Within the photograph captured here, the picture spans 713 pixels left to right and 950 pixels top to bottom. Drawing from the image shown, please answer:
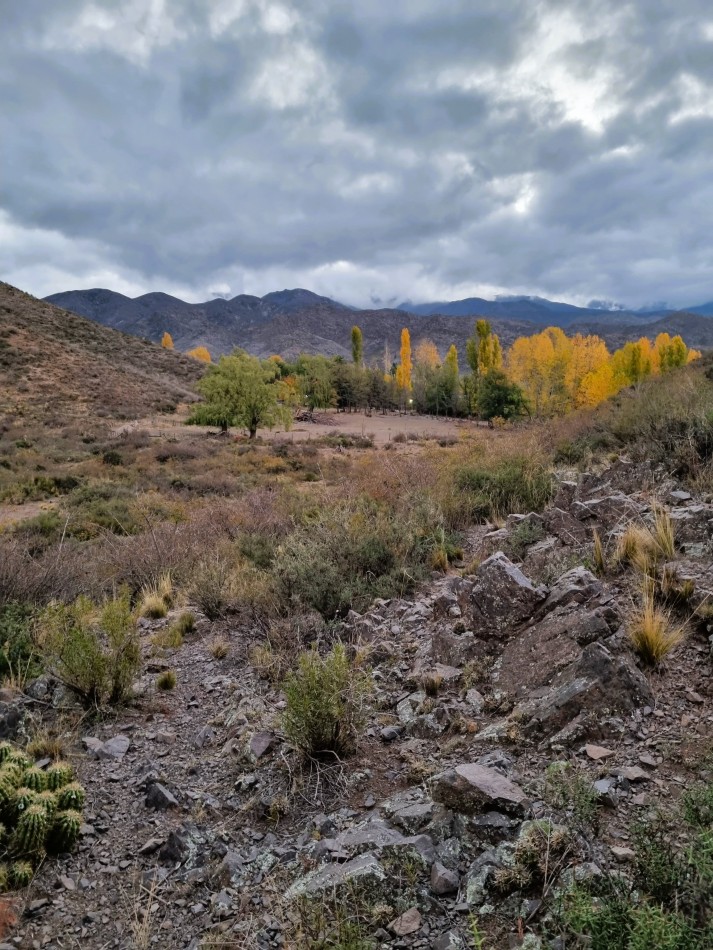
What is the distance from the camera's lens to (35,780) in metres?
2.98

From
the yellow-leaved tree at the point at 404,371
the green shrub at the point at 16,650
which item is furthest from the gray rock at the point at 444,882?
the yellow-leaved tree at the point at 404,371

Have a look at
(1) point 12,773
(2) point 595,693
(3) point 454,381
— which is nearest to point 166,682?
(1) point 12,773

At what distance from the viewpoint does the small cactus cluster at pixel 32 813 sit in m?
2.65

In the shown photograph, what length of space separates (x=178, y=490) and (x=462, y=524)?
11.3 meters

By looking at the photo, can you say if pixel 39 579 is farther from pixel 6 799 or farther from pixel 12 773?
pixel 6 799

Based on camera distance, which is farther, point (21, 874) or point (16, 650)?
point (16, 650)

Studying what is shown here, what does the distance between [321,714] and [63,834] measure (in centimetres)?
146

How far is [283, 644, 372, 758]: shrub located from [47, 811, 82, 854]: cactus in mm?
1186

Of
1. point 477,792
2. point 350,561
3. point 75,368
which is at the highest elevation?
point 75,368

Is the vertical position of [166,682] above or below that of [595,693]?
below

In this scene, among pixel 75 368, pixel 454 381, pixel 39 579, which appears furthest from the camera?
pixel 454 381

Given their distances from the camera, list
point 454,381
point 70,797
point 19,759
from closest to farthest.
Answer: point 70,797 → point 19,759 → point 454,381

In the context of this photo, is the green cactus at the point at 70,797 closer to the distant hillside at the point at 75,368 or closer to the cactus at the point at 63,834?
the cactus at the point at 63,834

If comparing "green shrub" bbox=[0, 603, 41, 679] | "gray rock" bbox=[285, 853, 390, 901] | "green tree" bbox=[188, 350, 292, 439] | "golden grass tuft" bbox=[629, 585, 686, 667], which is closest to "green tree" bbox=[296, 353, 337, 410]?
"green tree" bbox=[188, 350, 292, 439]
